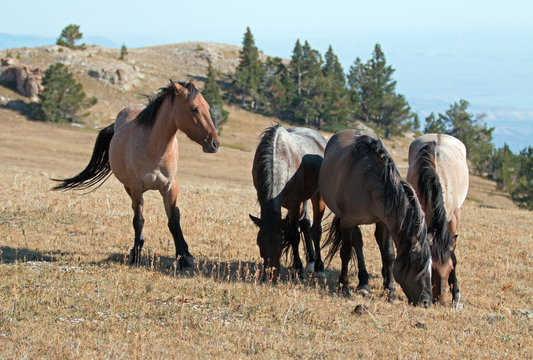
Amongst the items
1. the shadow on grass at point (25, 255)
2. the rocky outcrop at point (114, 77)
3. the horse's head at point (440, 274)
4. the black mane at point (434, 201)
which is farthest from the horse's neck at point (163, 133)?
the rocky outcrop at point (114, 77)

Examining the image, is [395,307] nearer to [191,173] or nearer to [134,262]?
[134,262]

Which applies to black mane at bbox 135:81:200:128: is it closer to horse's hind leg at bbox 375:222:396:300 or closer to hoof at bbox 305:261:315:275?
hoof at bbox 305:261:315:275

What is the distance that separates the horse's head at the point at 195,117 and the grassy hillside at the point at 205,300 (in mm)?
1967

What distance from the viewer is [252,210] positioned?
1500cm

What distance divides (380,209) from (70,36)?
83736 mm

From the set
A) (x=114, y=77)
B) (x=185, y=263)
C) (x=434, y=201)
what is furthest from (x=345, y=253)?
(x=114, y=77)

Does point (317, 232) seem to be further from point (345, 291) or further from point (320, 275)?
point (345, 291)

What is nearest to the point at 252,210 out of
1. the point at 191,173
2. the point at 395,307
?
the point at 395,307

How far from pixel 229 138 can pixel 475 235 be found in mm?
51241

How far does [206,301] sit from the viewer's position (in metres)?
6.77

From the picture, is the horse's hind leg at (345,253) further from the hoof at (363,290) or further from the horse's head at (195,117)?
the horse's head at (195,117)

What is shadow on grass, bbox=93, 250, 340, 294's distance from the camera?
8.05 meters

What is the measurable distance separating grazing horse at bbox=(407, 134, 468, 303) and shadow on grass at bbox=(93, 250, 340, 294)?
167 cm

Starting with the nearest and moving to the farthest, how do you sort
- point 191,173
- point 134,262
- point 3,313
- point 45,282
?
1. point 3,313
2. point 45,282
3. point 134,262
4. point 191,173
